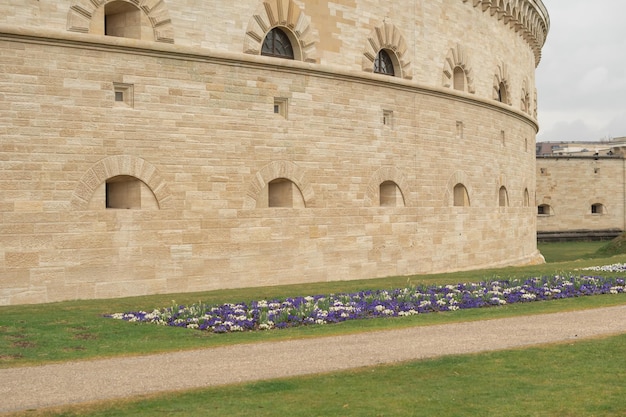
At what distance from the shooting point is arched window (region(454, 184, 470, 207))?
2844cm

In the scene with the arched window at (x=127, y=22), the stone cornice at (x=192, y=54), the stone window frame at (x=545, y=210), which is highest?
the arched window at (x=127, y=22)

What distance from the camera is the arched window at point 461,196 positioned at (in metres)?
28.4

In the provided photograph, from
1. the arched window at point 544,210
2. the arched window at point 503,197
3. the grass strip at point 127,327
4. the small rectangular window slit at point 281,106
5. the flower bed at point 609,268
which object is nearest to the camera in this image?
the grass strip at point 127,327

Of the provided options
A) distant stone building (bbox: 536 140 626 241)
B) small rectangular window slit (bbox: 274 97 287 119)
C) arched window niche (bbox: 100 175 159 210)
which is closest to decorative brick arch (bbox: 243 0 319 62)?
small rectangular window slit (bbox: 274 97 287 119)

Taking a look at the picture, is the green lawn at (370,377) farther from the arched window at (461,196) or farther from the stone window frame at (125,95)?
the arched window at (461,196)

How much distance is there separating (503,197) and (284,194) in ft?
44.2

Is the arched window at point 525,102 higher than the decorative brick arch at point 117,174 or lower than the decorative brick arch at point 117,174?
higher

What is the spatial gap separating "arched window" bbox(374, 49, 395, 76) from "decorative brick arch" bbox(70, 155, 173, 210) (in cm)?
860

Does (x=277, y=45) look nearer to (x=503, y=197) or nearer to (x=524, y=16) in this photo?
(x=503, y=197)

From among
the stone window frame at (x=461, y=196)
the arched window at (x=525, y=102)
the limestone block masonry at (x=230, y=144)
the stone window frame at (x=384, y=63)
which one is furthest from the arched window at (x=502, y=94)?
the stone window frame at (x=384, y=63)

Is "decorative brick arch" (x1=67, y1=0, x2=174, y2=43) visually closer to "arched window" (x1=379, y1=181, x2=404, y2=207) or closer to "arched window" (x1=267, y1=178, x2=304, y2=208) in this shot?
"arched window" (x1=267, y1=178, x2=304, y2=208)

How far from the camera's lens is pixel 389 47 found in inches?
975

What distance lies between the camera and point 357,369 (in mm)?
10219

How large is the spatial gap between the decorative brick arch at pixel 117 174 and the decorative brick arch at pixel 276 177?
7.50 feet
